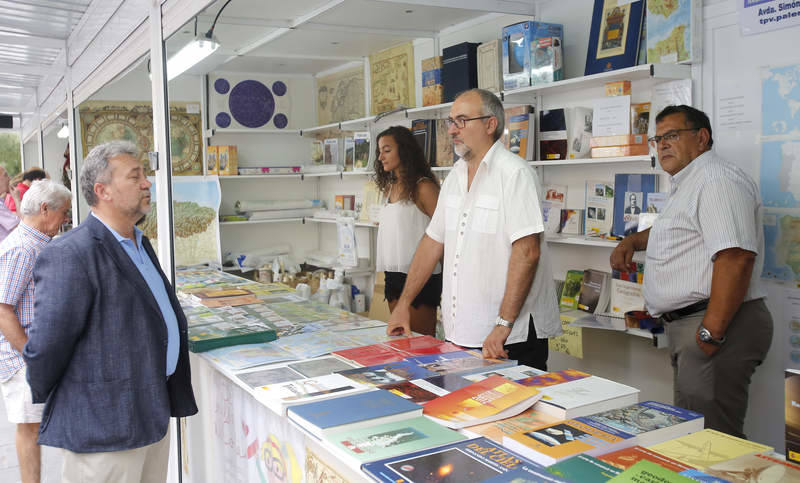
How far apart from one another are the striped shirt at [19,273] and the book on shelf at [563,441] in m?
2.27

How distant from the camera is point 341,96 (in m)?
6.32

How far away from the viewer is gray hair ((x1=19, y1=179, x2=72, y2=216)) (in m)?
2.94

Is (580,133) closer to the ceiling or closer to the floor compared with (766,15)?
closer to the floor

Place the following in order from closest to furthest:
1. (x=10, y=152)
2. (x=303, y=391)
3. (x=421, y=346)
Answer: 1. (x=303, y=391)
2. (x=421, y=346)
3. (x=10, y=152)

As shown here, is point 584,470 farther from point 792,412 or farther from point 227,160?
point 227,160

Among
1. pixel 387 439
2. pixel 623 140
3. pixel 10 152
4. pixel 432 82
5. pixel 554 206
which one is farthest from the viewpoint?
pixel 10 152

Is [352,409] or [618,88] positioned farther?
[618,88]

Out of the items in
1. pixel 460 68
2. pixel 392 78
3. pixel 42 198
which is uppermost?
pixel 392 78

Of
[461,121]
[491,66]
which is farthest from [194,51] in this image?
[461,121]

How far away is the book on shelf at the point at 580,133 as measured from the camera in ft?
11.9

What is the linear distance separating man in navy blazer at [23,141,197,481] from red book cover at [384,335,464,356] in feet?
2.65

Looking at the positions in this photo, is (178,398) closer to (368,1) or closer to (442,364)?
(442,364)

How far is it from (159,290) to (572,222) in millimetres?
2496

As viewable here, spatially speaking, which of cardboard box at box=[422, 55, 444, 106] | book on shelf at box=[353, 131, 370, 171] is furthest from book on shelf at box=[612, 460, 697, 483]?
book on shelf at box=[353, 131, 370, 171]
